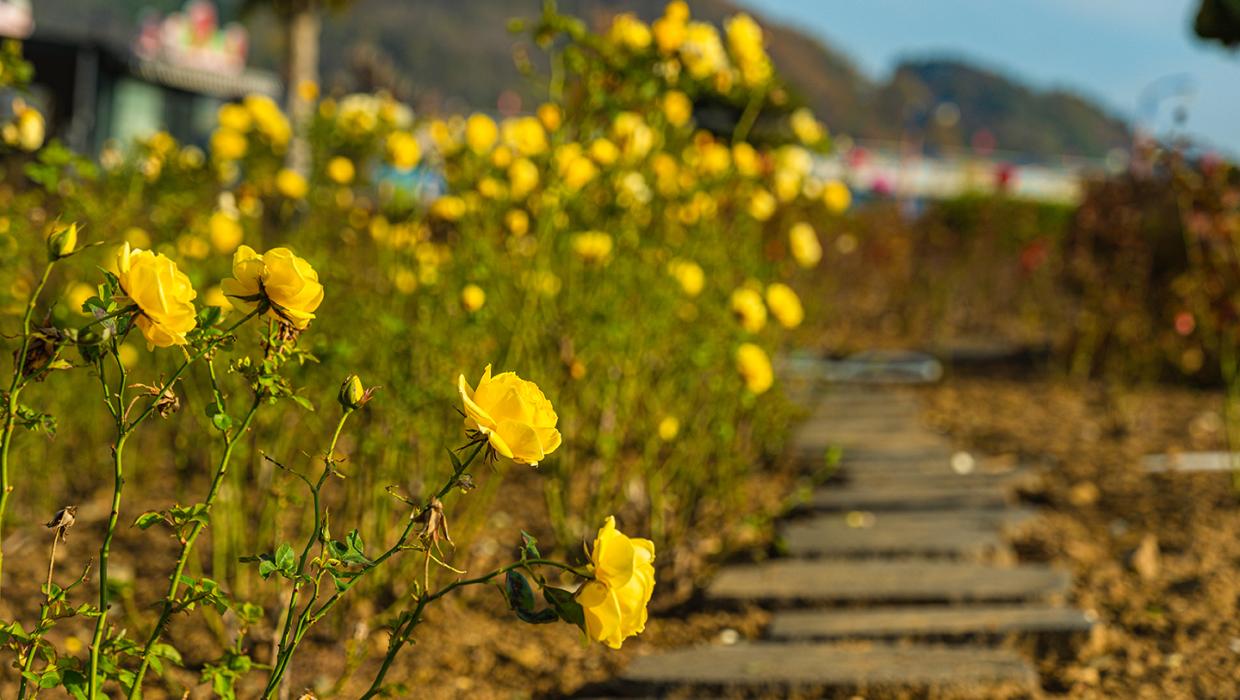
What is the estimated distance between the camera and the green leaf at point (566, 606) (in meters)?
1.06

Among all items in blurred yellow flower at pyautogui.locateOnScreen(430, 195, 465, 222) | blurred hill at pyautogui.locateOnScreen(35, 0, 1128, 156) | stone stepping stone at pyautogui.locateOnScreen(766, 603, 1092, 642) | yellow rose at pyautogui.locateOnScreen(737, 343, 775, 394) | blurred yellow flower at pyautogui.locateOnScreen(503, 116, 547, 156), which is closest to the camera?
stone stepping stone at pyautogui.locateOnScreen(766, 603, 1092, 642)

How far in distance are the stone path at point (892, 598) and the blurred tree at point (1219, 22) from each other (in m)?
1.44

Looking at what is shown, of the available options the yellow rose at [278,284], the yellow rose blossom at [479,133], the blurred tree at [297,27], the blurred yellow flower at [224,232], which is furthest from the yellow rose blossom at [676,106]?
the blurred tree at [297,27]

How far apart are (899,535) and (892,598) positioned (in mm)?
424

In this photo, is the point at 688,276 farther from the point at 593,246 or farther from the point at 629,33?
the point at 629,33

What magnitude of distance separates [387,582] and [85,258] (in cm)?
131

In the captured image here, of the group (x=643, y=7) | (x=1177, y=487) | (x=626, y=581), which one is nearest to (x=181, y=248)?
(x=626, y=581)

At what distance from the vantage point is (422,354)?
2.58 meters

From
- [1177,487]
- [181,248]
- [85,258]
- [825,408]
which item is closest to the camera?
[181,248]

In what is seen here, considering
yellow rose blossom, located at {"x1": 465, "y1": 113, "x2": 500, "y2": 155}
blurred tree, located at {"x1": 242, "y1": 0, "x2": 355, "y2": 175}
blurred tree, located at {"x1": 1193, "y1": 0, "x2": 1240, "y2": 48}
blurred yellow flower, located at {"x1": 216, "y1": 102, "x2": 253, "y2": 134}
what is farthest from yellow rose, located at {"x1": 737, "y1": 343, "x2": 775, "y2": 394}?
blurred tree, located at {"x1": 242, "y1": 0, "x2": 355, "y2": 175}

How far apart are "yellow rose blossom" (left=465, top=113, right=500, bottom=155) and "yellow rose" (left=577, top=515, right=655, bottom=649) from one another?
6.64 feet

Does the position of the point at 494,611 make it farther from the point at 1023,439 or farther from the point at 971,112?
→ the point at 971,112

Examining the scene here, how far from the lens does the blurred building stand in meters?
16.9

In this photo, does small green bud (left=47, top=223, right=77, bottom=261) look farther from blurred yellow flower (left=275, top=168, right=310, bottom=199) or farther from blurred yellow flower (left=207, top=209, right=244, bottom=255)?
blurred yellow flower (left=275, top=168, right=310, bottom=199)
